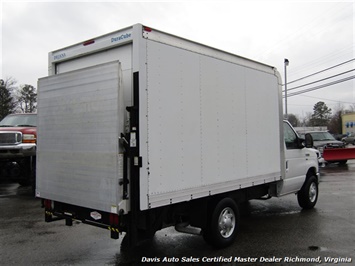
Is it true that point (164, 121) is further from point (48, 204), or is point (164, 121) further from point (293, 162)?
point (293, 162)

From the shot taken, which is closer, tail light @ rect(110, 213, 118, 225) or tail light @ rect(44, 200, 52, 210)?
tail light @ rect(110, 213, 118, 225)

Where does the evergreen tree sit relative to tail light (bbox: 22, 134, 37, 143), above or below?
above

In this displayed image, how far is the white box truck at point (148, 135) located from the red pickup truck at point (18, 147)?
4961mm

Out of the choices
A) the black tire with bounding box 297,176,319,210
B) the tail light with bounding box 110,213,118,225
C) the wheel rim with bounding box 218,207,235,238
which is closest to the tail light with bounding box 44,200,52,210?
the tail light with bounding box 110,213,118,225

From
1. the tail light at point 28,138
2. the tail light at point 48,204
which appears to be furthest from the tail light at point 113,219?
the tail light at point 28,138

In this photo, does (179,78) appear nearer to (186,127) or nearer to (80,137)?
(186,127)

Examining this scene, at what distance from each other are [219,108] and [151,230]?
7.08ft

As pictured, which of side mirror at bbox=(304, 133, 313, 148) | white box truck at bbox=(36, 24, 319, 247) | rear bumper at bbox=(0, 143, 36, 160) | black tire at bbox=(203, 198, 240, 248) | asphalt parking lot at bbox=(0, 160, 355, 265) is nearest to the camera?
white box truck at bbox=(36, 24, 319, 247)

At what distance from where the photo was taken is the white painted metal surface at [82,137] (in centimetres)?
396

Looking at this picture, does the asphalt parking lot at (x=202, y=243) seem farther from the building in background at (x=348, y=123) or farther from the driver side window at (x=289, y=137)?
the building in background at (x=348, y=123)

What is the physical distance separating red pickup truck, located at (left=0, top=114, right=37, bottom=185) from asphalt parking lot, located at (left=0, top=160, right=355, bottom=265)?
7.21 feet

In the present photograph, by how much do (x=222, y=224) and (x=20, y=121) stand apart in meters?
8.54

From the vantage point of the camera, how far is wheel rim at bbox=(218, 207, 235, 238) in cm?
510

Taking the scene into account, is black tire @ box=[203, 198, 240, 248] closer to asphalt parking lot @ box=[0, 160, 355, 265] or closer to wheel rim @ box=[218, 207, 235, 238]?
wheel rim @ box=[218, 207, 235, 238]
